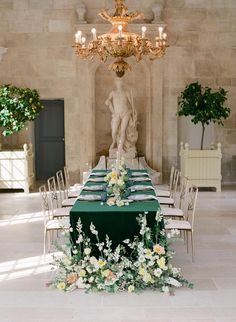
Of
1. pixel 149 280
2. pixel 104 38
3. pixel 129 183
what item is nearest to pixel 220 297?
pixel 149 280

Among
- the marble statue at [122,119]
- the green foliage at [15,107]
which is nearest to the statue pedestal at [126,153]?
the marble statue at [122,119]

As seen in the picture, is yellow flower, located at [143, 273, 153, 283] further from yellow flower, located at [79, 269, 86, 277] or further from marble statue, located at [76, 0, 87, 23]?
marble statue, located at [76, 0, 87, 23]

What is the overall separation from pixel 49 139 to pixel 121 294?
25.8 feet

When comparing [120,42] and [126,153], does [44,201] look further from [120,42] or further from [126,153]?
[126,153]

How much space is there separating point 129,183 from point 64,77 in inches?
202

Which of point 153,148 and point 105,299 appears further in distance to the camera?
Result: point 153,148

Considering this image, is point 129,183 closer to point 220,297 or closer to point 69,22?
point 220,297

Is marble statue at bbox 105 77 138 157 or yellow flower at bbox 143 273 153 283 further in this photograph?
marble statue at bbox 105 77 138 157

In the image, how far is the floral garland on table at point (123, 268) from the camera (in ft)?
14.8

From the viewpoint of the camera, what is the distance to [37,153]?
12.0m

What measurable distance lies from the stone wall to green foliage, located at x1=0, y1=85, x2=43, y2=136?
4.59 feet

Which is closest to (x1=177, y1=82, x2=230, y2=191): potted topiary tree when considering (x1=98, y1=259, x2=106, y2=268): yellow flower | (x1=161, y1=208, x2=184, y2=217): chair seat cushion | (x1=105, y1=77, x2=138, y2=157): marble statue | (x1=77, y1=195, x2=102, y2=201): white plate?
(x1=105, y1=77, x2=138, y2=157): marble statue

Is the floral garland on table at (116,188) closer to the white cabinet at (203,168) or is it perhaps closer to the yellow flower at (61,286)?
the yellow flower at (61,286)

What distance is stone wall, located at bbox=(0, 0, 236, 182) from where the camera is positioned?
10820 mm
